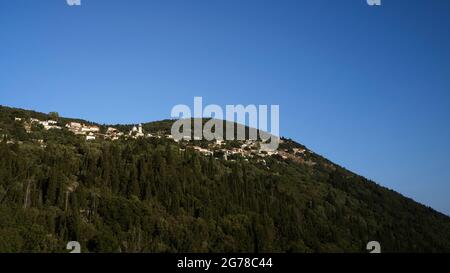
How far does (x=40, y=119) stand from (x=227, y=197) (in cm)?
7662

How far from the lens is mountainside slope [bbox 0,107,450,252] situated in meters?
92.6

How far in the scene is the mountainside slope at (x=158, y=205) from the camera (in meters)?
92.6

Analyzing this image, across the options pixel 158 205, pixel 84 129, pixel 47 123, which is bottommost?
pixel 158 205

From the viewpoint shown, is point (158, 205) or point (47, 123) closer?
point (158, 205)

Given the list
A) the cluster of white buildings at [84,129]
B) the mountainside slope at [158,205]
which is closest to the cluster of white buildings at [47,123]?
the mountainside slope at [158,205]

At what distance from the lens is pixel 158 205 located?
11219cm

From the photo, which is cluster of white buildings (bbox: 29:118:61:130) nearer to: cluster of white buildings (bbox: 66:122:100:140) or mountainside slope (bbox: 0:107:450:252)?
mountainside slope (bbox: 0:107:450:252)

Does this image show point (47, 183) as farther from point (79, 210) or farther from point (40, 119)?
point (40, 119)

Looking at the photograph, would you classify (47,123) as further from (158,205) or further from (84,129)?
(158,205)

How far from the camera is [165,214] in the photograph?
110062 millimetres

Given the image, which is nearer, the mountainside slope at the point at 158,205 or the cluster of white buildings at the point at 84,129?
the mountainside slope at the point at 158,205

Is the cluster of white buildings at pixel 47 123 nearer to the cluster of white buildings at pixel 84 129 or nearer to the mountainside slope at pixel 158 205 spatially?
the mountainside slope at pixel 158 205

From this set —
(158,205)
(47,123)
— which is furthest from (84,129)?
(158,205)

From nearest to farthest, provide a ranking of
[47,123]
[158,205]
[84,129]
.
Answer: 1. [158,205]
2. [47,123]
3. [84,129]
